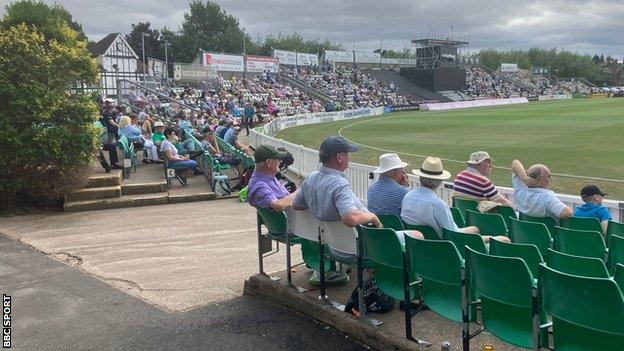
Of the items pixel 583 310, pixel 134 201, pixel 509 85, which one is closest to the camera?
pixel 583 310

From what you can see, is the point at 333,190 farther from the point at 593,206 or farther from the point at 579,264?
the point at 593,206

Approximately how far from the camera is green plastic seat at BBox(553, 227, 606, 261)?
4.74 meters

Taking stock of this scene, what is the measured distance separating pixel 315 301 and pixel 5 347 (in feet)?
8.60

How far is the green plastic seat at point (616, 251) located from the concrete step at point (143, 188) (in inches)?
391

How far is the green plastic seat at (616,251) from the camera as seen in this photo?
4355 mm

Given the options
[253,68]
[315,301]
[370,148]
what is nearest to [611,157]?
[370,148]

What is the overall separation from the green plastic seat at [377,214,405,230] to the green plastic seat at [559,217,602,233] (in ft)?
7.28

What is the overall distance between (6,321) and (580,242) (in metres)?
5.24

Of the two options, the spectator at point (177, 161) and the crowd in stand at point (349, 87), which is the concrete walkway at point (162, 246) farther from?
the crowd in stand at point (349, 87)

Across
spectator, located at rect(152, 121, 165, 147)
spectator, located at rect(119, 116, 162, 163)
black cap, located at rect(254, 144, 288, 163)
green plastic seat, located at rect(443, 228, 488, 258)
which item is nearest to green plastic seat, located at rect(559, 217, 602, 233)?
green plastic seat, located at rect(443, 228, 488, 258)

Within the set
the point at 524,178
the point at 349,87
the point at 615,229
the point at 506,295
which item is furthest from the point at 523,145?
the point at 349,87

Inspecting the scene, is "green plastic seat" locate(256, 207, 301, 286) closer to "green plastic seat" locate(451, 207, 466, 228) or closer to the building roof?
"green plastic seat" locate(451, 207, 466, 228)

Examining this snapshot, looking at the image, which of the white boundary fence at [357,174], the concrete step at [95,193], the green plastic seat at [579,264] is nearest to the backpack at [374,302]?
the green plastic seat at [579,264]

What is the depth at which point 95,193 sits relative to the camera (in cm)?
1160
